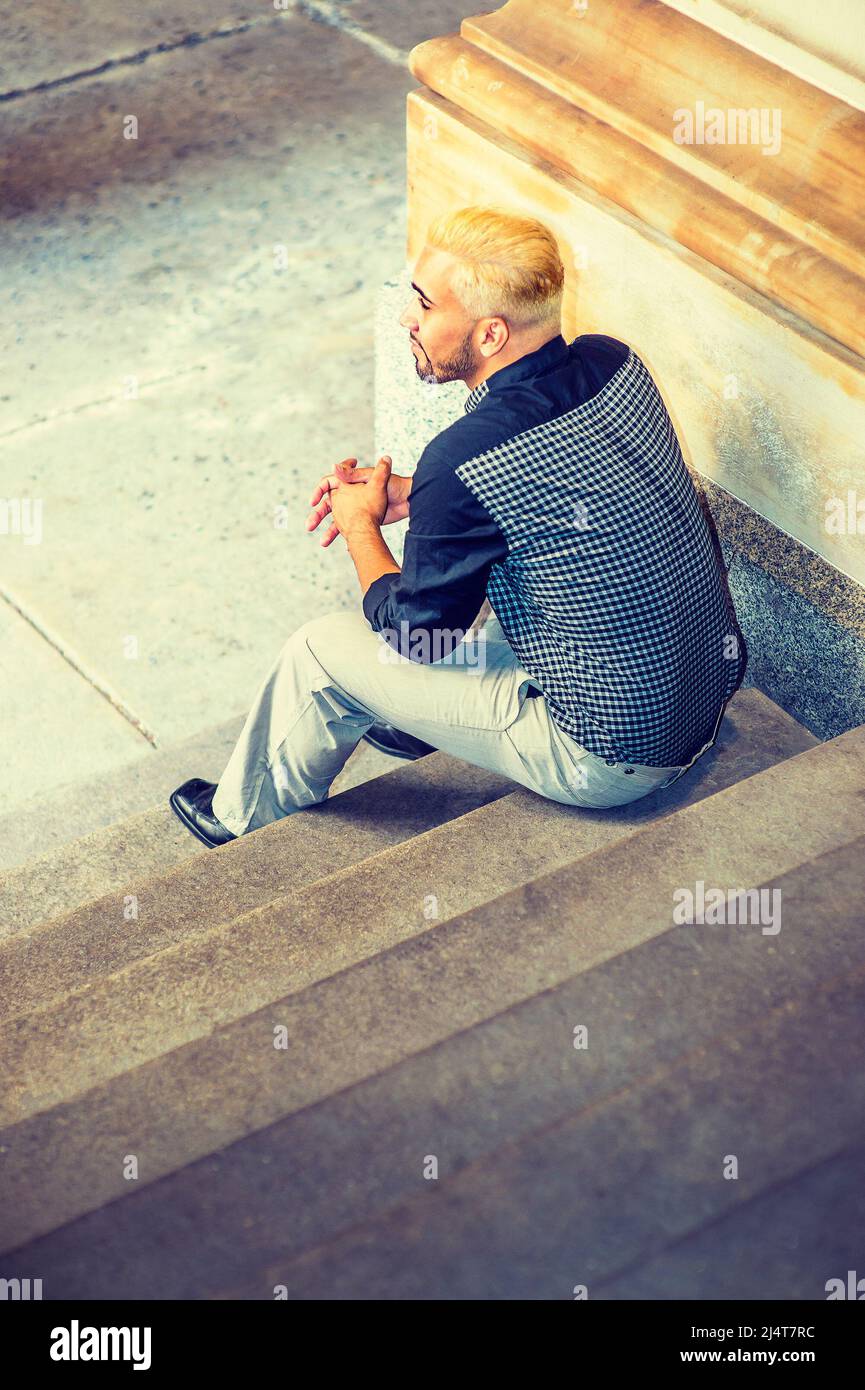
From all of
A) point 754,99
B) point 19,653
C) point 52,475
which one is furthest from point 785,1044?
point 52,475

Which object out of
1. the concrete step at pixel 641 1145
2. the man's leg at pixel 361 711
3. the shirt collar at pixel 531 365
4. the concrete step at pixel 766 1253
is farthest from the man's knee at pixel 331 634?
the concrete step at pixel 766 1253

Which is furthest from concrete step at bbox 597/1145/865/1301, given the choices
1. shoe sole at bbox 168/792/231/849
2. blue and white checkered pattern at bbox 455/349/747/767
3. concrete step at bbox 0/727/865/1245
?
shoe sole at bbox 168/792/231/849

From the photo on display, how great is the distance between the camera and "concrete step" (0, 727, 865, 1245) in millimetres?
1907

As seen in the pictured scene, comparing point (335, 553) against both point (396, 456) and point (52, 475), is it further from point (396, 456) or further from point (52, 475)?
point (52, 475)

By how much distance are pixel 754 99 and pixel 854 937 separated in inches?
69.3

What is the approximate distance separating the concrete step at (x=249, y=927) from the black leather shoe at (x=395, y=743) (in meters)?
0.28

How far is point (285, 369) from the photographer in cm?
527

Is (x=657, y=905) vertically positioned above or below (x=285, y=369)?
below

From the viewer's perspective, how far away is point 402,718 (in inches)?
118

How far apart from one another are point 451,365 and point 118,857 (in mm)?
1419

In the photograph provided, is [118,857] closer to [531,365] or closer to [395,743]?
[395,743]

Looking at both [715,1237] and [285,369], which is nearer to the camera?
[715,1237]

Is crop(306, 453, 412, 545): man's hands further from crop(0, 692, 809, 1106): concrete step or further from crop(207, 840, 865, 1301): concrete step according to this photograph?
crop(207, 840, 865, 1301): concrete step
